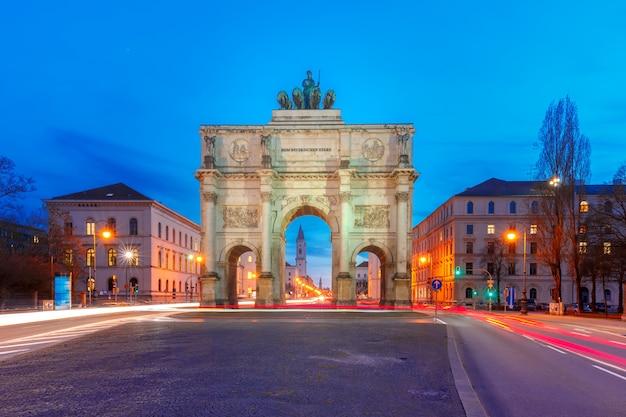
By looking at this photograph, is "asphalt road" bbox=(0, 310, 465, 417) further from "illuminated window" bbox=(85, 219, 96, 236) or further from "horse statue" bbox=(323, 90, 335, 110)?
"illuminated window" bbox=(85, 219, 96, 236)

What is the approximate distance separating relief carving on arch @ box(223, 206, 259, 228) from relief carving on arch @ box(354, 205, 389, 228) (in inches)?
360

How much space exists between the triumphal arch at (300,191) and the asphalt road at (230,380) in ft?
106

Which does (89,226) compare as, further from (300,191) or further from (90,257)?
(300,191)

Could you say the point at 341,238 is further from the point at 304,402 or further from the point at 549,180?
the point at 304,402

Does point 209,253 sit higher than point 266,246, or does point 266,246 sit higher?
point 266,246

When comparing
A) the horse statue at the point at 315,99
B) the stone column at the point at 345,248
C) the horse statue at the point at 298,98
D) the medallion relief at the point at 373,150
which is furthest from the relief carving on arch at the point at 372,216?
the horse statue at the point at 298,98

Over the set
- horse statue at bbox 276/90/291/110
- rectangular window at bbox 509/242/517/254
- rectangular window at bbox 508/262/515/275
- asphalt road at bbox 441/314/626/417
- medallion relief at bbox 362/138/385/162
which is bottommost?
rectangular window at bbox 508/262/515/275

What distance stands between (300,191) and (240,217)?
593cm

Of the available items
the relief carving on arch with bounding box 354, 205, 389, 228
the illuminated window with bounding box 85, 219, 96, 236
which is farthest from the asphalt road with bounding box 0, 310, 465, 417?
the illuminated window with bounding box 85, 219, 96, 236

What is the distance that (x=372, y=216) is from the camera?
48.7 meters

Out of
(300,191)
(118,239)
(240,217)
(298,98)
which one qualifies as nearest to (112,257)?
(118,239)

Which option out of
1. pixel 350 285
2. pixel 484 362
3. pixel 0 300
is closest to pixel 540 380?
pixel 484 362

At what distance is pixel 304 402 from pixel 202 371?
11.0 ft

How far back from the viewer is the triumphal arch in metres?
47.5
